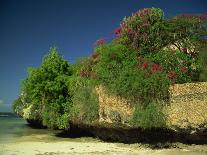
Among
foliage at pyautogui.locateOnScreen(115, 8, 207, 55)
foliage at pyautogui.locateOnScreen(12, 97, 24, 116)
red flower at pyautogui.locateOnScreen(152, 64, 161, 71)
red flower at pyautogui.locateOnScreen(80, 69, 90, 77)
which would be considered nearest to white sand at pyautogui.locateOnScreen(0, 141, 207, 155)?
red flower at pyautogui.locateOnScreen(152, 64, 161, 71)

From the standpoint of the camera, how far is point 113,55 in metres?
20.0

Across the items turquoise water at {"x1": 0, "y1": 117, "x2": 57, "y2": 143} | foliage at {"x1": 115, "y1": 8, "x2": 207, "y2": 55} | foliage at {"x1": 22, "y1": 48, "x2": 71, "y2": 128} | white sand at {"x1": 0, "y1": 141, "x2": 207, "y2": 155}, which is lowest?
white sand at {"x1": 0, "y1": 141, "x2": 207, "y2": 155}

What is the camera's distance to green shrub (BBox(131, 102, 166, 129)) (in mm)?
16906

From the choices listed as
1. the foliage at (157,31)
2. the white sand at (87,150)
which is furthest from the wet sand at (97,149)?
the foliage at (157,31)

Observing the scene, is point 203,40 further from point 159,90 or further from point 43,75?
point 43,75

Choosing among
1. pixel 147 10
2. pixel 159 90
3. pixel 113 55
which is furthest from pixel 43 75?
pixel 159 90

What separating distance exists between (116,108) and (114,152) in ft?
10.0

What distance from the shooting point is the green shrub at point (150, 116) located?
1691 cm

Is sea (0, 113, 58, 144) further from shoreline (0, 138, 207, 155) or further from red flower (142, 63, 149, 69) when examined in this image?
red flower (142, 63, 149, 69)

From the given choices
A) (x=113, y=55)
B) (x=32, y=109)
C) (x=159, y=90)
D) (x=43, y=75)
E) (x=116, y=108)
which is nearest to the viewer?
(x=159, y=90)

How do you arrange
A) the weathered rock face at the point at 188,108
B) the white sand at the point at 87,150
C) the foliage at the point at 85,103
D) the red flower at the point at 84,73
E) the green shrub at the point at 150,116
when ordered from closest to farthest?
the white sand at the point at 87,150 → the weathered rock face at the point at 188,108 → the green shrub at the point at 150,116 → the foliage at the point at 85,103 → the red flower at the point at 84,73

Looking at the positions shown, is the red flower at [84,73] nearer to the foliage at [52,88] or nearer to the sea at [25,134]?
the foliage at [52,88]

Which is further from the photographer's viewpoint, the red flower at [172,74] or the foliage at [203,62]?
the foliage at [203,62]

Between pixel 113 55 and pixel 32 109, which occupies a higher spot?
pixel 113 55
